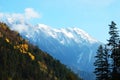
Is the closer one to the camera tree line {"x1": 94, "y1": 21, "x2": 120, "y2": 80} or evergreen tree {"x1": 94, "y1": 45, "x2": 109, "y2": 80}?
tree line {"x1": 94, "y1": 21, "x2": 120, "y2": 80}

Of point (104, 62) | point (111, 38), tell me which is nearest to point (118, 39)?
point (111, 38)

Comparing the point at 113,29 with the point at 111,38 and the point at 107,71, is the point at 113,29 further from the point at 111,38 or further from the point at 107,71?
the point at 107,71

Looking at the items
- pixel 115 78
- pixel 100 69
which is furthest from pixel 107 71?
pixel 115 78

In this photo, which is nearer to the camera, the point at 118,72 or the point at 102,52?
the point at 118,72

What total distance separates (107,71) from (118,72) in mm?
5001

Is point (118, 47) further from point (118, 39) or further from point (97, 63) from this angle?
point (97, 63)

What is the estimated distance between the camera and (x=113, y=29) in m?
69.6

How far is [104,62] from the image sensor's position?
232ft

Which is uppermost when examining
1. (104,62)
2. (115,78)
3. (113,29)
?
(113,29)

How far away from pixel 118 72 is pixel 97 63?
6.88 metres

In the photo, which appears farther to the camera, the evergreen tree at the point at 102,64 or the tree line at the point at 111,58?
the evergreen tree at the point at 102,64

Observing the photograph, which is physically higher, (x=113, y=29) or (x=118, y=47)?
Result: (x=113, y=29)

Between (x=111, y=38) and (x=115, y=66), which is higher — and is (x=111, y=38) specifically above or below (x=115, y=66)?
above

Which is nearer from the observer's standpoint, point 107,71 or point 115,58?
point 115,58
